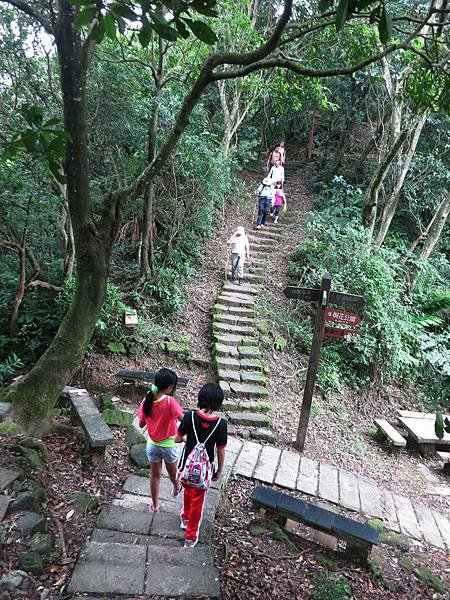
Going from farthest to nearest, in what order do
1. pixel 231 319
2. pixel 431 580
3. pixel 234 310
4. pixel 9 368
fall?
pixel 234 310 < pixel 231 319 < pixel 9 368 < pixel 431 580

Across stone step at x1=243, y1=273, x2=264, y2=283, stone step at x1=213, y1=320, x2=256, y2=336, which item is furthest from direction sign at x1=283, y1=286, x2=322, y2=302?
stone step at x1=243, y1=273, x2=264, y2=283

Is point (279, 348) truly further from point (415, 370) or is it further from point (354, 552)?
point (354, 552)

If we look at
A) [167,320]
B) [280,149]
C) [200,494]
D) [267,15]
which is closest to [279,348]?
[167,320]

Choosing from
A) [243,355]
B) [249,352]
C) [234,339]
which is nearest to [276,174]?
[234,339]

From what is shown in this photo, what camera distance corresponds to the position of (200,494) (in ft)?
9.21

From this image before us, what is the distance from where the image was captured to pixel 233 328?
24.3ft

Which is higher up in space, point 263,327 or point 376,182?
point 376,182

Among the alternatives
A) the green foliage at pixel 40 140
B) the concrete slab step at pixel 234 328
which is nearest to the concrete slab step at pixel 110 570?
the green foliage at pixel 40 140

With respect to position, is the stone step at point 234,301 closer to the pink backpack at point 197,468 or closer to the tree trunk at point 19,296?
the tree trunk at point 19,296

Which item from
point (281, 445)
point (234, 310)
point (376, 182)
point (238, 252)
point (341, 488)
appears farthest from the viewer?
point (376, 182)

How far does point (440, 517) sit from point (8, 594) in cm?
467

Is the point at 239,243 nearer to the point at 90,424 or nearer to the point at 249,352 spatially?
the point at 249,352

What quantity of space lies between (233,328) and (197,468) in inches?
186

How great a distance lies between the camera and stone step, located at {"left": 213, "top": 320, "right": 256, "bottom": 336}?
24.2 feet
